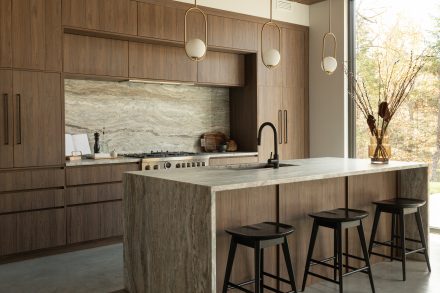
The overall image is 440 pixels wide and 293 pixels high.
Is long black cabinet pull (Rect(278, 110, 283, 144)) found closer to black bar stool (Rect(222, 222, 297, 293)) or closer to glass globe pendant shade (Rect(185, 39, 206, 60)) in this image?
glass globe pendant shade (Rect(185, 39, 206, 60))

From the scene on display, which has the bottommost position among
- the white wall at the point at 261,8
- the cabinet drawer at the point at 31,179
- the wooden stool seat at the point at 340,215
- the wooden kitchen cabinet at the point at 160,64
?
the wooden stool seat at the point at 340,215

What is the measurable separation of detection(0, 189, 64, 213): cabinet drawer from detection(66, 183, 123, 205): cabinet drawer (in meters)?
0.10

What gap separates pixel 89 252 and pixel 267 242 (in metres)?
2.63

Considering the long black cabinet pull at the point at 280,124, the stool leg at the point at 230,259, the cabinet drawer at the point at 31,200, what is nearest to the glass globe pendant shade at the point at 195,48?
the stool leg at the point at 230,259

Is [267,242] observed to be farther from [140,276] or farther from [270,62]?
[270,62]

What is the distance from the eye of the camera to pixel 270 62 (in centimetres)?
405

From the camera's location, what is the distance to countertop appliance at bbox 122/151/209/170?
5184 mm

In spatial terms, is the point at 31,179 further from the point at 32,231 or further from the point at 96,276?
the point at 96,276

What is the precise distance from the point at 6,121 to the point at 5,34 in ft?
2.70

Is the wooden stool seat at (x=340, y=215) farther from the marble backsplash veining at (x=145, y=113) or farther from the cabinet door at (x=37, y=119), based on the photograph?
the marble backsplash veining at (x=145, y=113)

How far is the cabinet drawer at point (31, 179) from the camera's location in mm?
4332

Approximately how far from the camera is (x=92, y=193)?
4.83 meters

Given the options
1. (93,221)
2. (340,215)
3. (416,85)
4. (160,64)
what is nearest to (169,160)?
(93,221)

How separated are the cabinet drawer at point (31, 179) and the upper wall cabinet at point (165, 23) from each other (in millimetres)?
1858
